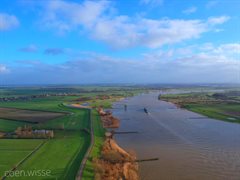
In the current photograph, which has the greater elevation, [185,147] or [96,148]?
[96,148]

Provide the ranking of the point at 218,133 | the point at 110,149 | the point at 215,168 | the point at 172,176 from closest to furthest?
the point at 172,176
the point at 215,168
the point at 110,149
the point at 218,133

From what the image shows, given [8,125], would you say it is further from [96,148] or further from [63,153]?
[96,148]

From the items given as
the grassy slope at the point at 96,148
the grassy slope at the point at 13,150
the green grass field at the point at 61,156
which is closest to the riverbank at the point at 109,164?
the grassy slope at the point at 96,148

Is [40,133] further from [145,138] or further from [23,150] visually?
[145,138]

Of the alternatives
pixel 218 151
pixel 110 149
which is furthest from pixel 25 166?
pixel 218 151

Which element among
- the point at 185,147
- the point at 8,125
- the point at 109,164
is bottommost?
the point at 185,147

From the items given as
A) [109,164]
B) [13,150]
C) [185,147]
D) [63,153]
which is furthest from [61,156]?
[185,147]
